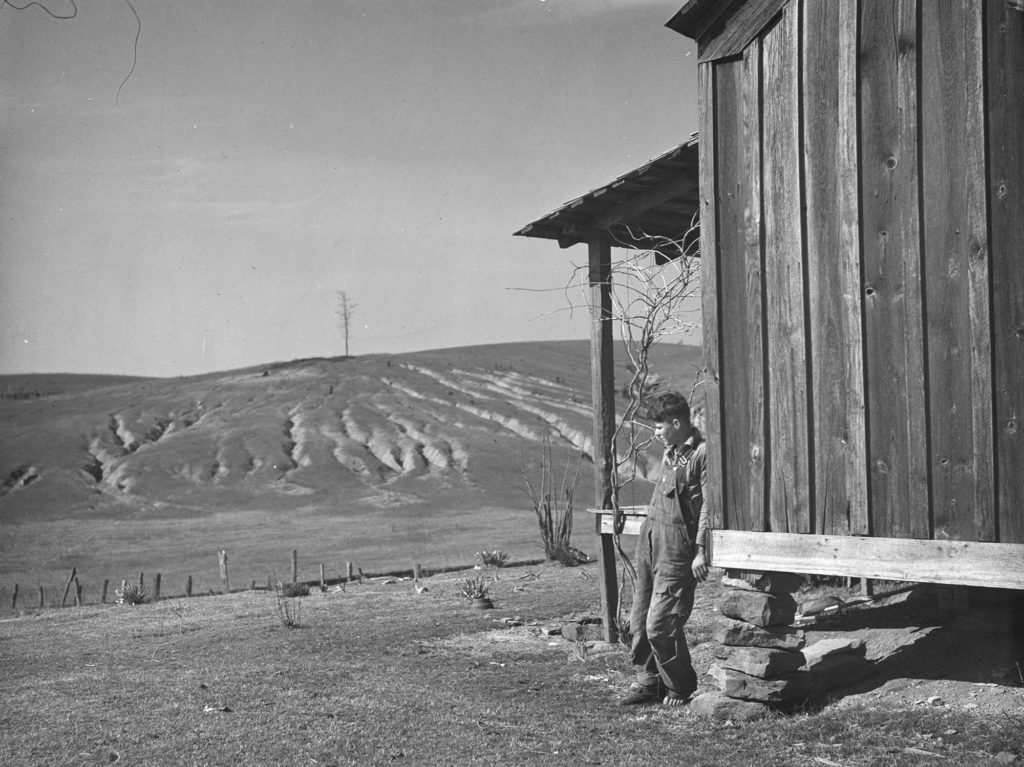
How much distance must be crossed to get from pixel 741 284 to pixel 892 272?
3.40ft

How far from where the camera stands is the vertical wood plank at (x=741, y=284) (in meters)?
6.04

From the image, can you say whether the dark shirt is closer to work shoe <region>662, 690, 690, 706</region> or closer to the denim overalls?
the denim overalls

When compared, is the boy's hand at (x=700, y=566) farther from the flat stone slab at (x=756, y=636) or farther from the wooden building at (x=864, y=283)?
the flat stone slab at (x=756, y=636)

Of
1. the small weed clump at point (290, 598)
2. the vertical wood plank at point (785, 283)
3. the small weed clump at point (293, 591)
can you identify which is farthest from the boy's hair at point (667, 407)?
the small weed clump at point (293, 591)

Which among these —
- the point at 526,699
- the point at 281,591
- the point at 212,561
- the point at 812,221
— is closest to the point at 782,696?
the point at 526,699

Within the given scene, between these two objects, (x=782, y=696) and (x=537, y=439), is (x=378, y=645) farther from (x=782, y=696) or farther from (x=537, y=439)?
(x=537, y=439)

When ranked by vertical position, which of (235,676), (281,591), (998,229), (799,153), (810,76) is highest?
(810,76)

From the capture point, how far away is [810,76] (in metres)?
5.82

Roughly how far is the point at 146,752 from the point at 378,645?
4.02 metres

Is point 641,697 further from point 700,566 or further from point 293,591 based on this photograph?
point 293,591

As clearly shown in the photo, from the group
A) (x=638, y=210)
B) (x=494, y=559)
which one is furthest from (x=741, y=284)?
(x=494, y=559)

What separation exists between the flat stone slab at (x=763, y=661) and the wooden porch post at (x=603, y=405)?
2739mm

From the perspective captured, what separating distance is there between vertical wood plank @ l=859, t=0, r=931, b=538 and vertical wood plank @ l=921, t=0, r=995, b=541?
0.07 meters

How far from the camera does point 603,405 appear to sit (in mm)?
8938
